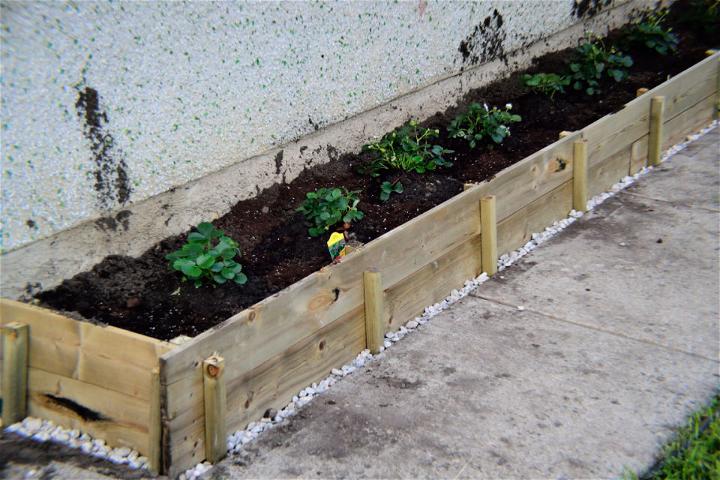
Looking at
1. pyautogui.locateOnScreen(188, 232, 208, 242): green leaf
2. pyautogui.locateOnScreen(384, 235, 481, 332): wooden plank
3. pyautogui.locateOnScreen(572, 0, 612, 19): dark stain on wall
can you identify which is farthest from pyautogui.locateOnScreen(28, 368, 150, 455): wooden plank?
pyautogui.locateOnScreen(572, 0, 612, 19): dark stain on wall

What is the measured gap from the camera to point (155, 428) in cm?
293

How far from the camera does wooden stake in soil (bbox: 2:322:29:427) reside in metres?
3.19

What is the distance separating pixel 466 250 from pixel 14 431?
2.35 m

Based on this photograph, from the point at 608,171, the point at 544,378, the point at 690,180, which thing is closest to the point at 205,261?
the point at 544,378

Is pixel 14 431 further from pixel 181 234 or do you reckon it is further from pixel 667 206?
pixel 667 206

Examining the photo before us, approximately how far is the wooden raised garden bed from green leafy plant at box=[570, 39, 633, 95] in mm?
1429

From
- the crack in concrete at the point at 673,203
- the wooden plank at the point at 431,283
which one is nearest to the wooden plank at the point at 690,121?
the crack in concrete at the point at 673,203

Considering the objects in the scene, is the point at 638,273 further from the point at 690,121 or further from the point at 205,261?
the point at 205,261

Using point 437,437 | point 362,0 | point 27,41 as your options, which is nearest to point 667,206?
point 362,0

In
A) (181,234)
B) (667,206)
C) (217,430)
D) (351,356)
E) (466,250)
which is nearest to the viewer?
(217,430)

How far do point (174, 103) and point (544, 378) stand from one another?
6.94 ft

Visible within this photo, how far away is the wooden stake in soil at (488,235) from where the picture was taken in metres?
4.43

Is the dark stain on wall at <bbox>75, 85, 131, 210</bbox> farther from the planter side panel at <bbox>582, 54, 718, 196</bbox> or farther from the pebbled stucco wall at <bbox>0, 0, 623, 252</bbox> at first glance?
the planter side panel at <bbox>582, 54, 718, 196</bbox>

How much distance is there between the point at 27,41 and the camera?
131 inches
